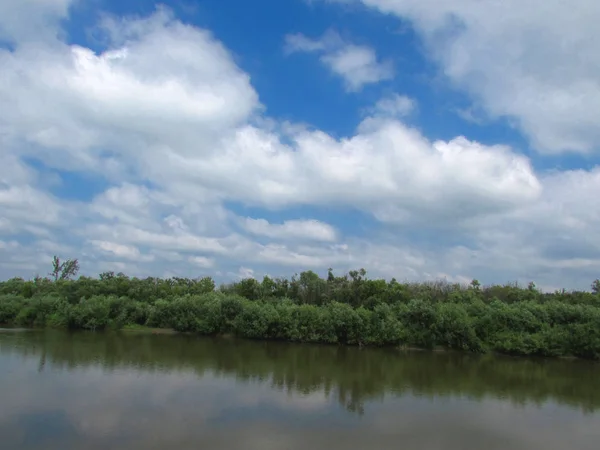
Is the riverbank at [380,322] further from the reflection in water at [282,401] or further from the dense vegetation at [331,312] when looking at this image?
the reflection in water at [282,401]

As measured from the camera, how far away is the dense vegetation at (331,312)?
32156mm

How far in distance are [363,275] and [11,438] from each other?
34559 mm

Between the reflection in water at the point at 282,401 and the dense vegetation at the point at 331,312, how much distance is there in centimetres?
335

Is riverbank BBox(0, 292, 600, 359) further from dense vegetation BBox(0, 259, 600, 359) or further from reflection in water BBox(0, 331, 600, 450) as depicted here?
reflection in water BBox(0, 331, 600, 450)

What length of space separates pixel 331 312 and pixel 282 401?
1811 centimetres

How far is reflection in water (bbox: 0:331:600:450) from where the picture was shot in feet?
43.4

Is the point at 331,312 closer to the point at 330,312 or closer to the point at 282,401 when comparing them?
the point at 330,312

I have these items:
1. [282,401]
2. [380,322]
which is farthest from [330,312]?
[282,401]

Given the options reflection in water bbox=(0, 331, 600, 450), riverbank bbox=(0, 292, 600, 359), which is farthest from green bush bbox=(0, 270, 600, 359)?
reflection in water bbox=(0, 331, 600, 450)

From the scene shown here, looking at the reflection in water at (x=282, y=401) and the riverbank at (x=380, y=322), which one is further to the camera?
the riverbank at (x=380, y=322)

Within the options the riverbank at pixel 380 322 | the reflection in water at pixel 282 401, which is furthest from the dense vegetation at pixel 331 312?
the reflection in water at pixel 282 401

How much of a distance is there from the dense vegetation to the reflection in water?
335 centimetres

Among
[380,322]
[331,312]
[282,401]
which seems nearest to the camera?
[282,401]

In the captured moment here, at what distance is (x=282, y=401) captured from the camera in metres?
17.2
